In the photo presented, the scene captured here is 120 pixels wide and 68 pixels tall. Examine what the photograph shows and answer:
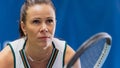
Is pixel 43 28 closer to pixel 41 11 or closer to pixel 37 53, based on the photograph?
pixel 41 11

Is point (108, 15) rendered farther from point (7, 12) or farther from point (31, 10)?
point (31, 10)

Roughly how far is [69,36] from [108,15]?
0.26 m

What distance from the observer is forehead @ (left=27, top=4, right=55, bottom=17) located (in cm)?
125

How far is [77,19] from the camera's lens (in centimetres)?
195

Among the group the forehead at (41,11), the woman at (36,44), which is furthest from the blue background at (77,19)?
the forehead at (41,11)

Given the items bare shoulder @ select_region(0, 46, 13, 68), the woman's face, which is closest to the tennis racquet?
the woman's face

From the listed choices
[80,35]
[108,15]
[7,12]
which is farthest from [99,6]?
[7,12]

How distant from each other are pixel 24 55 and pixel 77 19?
63 cm

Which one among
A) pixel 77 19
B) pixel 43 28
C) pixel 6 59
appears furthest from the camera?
pixel 77 19

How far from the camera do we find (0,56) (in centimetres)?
134

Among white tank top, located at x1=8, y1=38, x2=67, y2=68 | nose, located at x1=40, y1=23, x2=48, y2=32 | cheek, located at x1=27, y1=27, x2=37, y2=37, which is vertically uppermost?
nose, located at x1=40, y1=23, x2=48, y2=32

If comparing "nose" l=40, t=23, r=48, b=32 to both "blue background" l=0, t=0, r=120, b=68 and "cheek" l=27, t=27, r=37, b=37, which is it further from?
"blue background" l=0, t=0, r=120, b=68

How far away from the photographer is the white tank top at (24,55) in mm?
1379

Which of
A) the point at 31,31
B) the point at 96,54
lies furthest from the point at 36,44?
the point at 96,54
